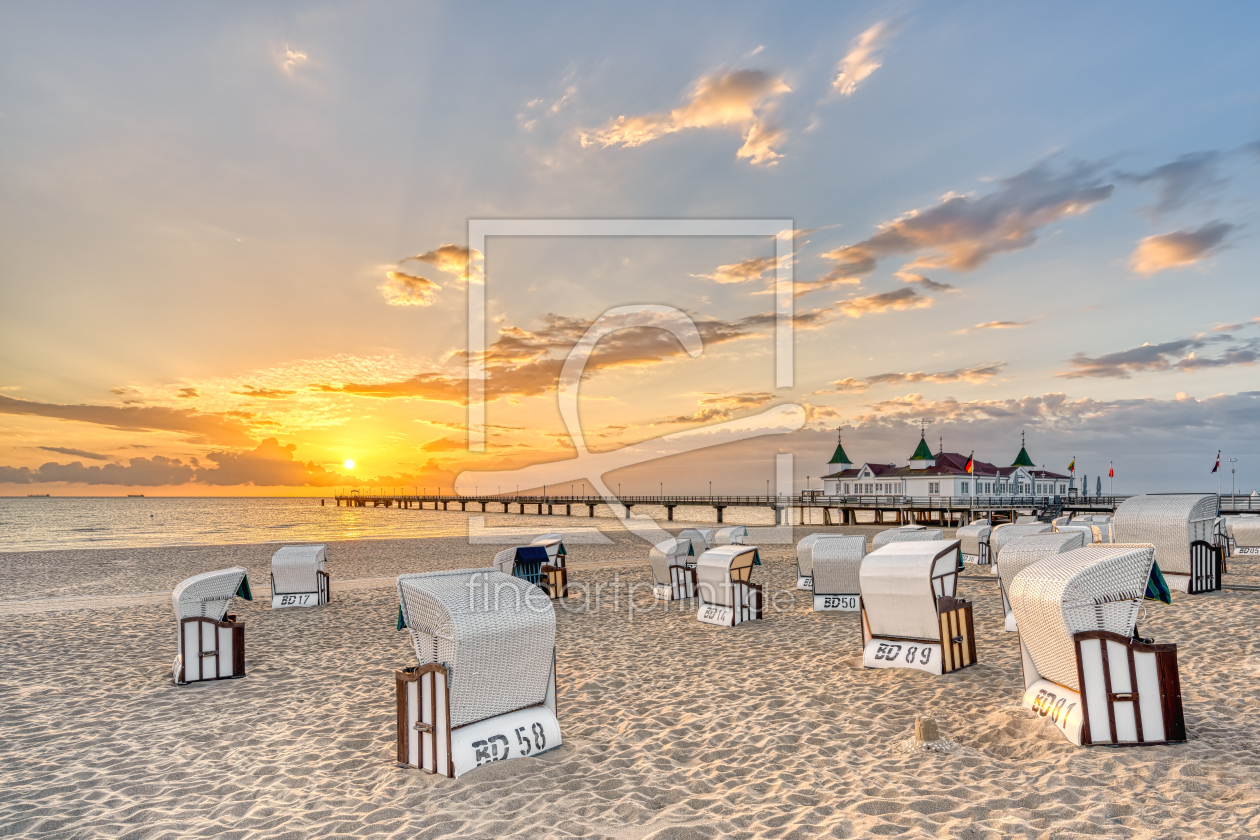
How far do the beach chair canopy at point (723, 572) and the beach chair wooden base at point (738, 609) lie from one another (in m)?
0.09

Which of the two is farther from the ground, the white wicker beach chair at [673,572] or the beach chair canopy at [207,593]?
the beach chair canopy at [207,593]

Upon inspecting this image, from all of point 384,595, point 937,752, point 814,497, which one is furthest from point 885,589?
point 814,497

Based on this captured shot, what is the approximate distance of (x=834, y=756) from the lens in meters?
6.60

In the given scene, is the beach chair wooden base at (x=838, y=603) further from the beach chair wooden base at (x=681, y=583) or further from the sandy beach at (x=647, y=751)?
the beach chair wooden base at (x=681, y=583)

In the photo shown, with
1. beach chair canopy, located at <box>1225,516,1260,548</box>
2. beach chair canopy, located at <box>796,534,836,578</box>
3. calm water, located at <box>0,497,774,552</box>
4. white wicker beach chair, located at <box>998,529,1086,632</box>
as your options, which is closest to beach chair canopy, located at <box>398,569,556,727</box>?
white wicker beach chair, located at <box>998,529,1086,632</box>

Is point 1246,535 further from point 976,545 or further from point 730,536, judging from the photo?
point 730,536

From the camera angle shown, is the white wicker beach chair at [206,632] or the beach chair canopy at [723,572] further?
the beach chair canopy at [723,572]

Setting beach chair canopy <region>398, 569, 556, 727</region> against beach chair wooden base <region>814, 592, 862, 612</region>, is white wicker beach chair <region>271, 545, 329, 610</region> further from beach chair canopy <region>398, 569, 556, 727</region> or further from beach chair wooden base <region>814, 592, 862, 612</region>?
beach chair wooden base <region>814, 592, 862, 612</region>

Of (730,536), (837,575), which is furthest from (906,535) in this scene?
(730,536)

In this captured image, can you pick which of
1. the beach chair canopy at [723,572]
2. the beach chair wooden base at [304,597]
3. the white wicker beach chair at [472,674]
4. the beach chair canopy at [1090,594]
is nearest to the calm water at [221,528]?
the beach chair wooden base at [304,597]

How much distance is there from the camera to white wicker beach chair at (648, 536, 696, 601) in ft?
53.8

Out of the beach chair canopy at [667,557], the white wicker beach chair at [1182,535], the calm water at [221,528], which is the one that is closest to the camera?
the white wicker beach chair at [1182,535]

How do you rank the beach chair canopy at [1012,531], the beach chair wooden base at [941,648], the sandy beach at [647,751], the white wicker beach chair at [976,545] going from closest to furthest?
the sandy beach at [647,751] < the beach chair wooden base at [941,648] < the beach chair canopy at [1012,531] < the white wicker beach chair at [976,545]

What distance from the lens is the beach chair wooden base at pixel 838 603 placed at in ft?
47.8
